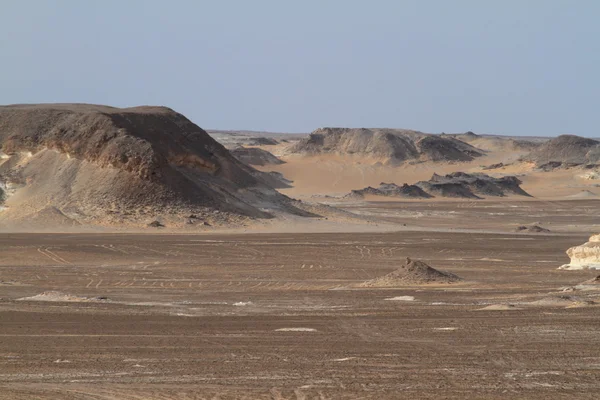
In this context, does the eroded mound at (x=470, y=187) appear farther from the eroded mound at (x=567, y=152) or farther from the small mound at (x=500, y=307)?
the small mound at (x=500, y=307)

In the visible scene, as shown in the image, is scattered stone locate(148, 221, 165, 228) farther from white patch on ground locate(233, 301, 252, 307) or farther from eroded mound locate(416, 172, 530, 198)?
eroded mound locate(416, 172, 530, 198)

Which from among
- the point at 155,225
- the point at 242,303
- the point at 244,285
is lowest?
the point at 155,225

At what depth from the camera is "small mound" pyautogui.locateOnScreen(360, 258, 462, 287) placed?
24.0 meters

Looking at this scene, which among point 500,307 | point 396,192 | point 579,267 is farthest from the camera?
point 396,192

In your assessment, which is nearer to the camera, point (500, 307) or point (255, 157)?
point (500, 307)

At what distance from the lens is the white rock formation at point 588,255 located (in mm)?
26987

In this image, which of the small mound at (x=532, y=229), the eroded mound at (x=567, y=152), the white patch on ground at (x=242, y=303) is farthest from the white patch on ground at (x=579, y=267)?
the eroded mound at (x=567, y=152)

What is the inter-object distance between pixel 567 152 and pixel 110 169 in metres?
84.5

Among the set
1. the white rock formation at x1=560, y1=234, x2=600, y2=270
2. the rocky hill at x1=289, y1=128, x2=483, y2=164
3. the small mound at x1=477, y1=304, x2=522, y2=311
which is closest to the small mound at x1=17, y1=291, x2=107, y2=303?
the small mound at x1=477, y1=304, x2=522, y2=311

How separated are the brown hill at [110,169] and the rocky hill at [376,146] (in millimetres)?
62796

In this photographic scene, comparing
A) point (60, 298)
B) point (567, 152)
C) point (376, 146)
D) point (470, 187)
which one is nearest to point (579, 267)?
point (60, 298)

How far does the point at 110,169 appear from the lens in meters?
48.2

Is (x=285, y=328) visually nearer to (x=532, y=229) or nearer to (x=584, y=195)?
(x=532, y=229)

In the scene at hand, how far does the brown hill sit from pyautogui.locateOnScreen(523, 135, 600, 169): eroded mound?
6947 cm
